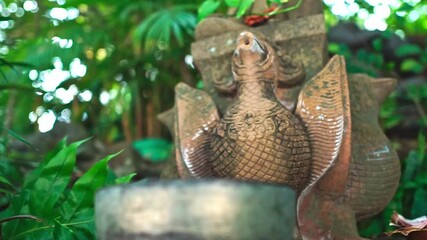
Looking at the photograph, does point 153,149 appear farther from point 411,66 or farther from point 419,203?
point 411,66

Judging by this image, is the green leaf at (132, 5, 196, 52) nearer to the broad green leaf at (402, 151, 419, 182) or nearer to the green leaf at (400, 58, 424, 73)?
the broad green leaf at (402, 151, 419, 182)

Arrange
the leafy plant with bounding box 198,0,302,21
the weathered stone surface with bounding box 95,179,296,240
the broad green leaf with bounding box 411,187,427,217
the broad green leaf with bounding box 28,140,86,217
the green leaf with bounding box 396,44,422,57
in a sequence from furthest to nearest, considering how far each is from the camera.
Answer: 1. the green leaf with bounding box 396,44,422,57
2. the broad green leaf with bounding box 411,187,427,217
3. the leafy plant with bounding box 198,0,302,21
4. the broad green leaf with bounding box 28,140,86,217
5. the weathered stone surface with bounding box 95,179,296,240

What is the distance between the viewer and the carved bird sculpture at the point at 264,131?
191 centimetres

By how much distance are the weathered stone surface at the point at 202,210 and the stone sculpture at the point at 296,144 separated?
2.66ft

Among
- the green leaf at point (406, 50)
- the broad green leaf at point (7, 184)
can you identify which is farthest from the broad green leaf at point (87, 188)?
the green leaf at point (406, 50)

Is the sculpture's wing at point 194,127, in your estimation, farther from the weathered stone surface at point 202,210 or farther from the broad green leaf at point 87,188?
the weathered stone surface at point 202,210

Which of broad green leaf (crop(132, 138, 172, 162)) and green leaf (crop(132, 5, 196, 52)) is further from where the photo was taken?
broad green leaf (crop(132, 138, 172, 162))

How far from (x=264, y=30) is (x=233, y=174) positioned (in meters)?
0.65

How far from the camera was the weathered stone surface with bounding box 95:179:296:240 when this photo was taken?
106 centimetres

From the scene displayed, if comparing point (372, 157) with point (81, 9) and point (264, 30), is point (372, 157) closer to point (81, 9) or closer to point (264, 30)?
point (264, 30)

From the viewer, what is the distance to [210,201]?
106 cm

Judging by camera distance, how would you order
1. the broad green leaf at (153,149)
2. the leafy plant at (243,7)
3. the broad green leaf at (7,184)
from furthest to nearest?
1. the broad green leaf at (153,149)
2. the leafy plant at (243,7)
3. the broad green leaf at (7,184)

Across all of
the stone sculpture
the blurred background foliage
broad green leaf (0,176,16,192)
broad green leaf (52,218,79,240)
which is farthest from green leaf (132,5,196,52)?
Answer: broad green leaf (52,218,79,240)

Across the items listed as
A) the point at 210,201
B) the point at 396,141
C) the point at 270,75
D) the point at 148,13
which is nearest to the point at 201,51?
the point at 270,75
